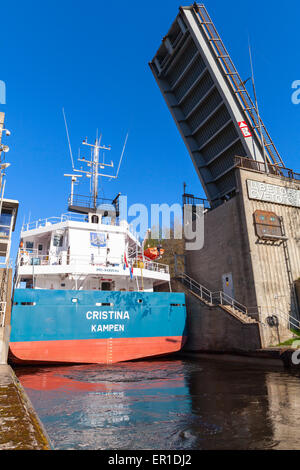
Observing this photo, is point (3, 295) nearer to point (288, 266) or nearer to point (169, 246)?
point (288, 266)

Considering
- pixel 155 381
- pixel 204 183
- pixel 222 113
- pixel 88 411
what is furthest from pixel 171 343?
pixel 222 113

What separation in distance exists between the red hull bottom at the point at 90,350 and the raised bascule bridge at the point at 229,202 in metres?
2.73

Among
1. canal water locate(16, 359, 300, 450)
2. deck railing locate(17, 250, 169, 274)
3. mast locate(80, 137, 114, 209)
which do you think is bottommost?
canal water locate(16, 359, 300, 450)

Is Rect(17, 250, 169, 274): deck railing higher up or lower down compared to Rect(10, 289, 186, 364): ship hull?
higher up

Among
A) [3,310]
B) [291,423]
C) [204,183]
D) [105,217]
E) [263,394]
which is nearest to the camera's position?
[291,423]

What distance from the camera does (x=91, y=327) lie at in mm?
11680

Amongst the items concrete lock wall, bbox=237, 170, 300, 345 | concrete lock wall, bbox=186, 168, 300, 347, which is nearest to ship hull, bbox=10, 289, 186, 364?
concrete lock wall, bbox=186, 168, 300, 347

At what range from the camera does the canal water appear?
12.0 feet

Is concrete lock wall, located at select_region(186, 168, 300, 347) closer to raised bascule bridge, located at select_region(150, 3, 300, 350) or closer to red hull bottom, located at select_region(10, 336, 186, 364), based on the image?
raised bascule bridge, located at select_region(150, 3, 300, 350)

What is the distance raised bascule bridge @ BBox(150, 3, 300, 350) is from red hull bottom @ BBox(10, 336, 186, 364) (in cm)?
273

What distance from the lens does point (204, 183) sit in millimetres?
19109

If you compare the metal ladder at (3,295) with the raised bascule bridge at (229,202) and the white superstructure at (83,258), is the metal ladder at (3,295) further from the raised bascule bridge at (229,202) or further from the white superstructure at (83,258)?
the raised bascule bridge at (229,202)

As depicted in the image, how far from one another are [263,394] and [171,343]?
738cm

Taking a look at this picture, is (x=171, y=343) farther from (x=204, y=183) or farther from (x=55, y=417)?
(x=204, y=183)
